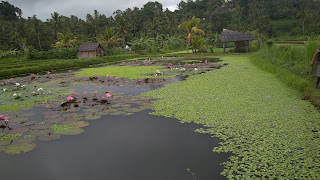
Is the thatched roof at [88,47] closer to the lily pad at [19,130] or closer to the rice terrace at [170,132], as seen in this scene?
the rice terrace at [170,132]

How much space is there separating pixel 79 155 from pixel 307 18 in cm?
4874

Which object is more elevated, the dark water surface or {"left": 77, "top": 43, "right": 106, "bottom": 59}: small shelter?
{"left": 77, "top": 43, "right": 106, "bottom": 59}: small shelter

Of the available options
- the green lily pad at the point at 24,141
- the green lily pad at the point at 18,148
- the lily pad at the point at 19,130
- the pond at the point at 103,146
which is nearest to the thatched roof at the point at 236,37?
the pond at the point at 103,146

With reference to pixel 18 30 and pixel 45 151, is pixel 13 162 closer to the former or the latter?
pixel 45 151

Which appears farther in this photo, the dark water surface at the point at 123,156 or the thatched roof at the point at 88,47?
the thatched roof at the point at 88,47

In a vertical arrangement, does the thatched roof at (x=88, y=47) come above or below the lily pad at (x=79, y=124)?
above

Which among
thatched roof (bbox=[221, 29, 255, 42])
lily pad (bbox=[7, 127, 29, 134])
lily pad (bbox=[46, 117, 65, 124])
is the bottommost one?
lily pad (bbox=[7, 127, 29, 134])

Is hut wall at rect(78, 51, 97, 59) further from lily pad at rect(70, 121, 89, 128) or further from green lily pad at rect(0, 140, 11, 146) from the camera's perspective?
green lily pad at rect(0, 140, 11, 146)

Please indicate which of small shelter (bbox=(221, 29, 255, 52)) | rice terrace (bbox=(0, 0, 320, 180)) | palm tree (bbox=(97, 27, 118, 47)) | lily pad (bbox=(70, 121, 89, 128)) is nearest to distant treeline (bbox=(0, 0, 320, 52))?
palm tree (bbox=(97, 27, 118, 47))

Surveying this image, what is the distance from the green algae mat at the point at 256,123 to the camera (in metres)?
2.70

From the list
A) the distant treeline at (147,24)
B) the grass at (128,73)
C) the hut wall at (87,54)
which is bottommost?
the grass at (128,73)

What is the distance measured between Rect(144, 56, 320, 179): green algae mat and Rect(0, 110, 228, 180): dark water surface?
28cm

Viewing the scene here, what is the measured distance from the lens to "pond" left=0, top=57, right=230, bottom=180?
2891 millimetres

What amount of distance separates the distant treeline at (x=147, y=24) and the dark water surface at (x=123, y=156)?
91.6 feet
